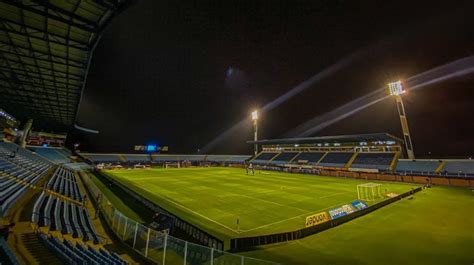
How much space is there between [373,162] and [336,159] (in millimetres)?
8481

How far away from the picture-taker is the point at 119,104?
5328 cm

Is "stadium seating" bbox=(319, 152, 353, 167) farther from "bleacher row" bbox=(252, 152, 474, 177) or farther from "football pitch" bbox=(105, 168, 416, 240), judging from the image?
"football pitch" bbox=(105, 168, 416, 240)

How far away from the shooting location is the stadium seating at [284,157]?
62181mm

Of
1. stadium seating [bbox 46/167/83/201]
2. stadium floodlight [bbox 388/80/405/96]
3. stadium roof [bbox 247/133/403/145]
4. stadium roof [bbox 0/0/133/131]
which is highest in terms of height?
stadium floodlight [bbox 388/80/405/96]

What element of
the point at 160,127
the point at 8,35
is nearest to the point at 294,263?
the point at 8,35

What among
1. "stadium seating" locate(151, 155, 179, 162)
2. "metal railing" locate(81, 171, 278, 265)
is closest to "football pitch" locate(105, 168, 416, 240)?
"metal railing" locate(81, 171, 278, 265)

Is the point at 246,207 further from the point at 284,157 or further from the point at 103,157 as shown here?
the point at 103,157

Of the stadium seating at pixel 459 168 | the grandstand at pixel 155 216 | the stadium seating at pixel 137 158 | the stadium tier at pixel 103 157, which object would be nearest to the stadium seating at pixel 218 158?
the stadium seating at pixel 137 158

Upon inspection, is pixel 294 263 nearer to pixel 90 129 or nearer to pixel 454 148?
pixel 454 148

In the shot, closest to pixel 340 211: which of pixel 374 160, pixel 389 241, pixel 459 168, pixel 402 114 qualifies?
pixel 389 241

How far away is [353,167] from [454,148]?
24.6 metres

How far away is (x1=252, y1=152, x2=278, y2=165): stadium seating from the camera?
223ft

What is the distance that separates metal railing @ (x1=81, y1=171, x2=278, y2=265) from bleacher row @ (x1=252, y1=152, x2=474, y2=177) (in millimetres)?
42603

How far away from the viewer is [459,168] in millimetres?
34000
